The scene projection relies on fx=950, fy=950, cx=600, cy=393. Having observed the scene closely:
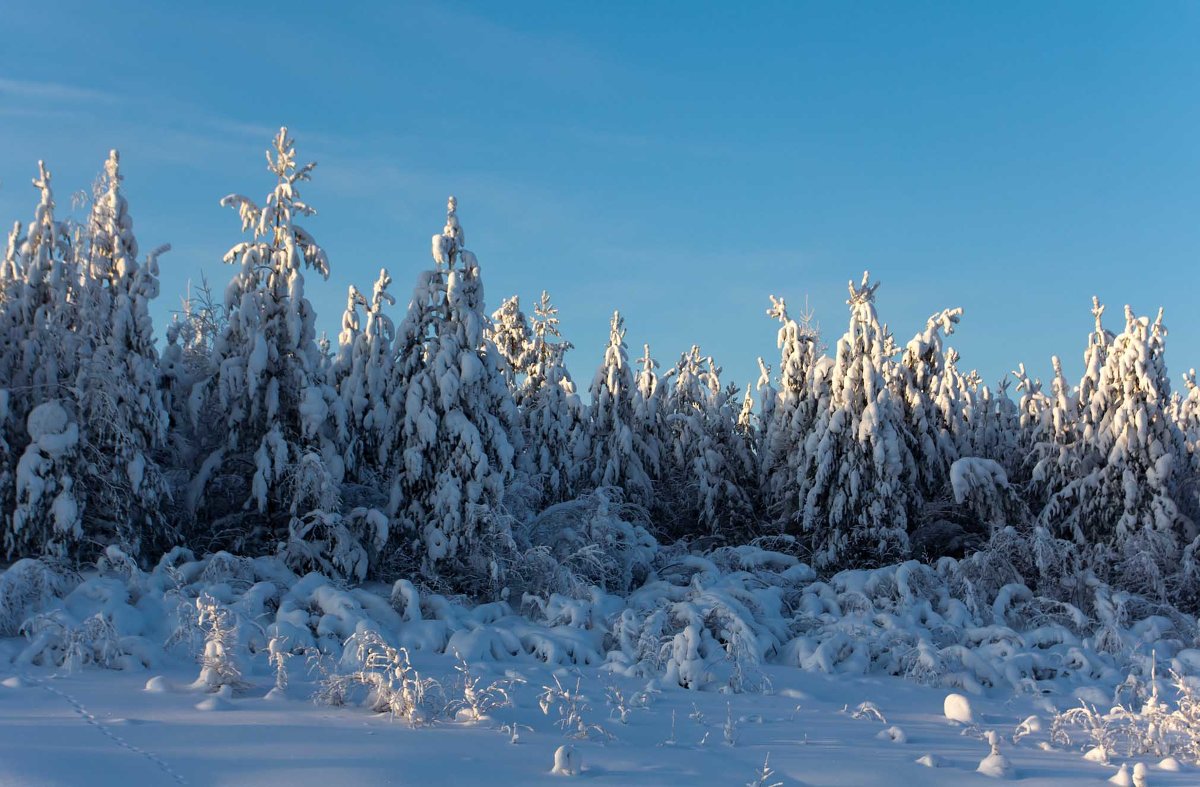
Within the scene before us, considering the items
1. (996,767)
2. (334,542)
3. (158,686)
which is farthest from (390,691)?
(334,542)

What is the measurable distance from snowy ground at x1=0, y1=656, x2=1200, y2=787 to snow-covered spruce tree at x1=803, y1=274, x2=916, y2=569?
431 inches

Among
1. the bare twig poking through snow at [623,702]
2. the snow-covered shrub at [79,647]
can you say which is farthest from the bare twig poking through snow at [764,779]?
the snow-covered shrub at [79,647]

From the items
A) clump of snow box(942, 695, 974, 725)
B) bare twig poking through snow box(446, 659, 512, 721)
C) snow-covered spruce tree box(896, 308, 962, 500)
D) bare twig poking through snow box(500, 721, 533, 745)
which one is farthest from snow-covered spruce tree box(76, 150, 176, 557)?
snow-covered spruce tree box(896, 308, 962, 500)

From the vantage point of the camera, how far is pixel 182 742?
23.7 ft

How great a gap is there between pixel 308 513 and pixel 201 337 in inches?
469

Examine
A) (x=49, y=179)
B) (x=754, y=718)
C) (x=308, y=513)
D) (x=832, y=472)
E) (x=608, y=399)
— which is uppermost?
(x=49, y=179)

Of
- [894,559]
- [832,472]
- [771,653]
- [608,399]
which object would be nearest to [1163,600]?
[894,559]

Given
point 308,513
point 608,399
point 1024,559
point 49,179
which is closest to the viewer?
point 308,513

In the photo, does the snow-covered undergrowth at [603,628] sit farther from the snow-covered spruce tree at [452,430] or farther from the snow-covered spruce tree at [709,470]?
the snow-covered spruce tree at [709,470]

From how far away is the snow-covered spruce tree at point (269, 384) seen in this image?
651 inches

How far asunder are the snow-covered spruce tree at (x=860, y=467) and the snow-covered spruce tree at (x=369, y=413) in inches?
383

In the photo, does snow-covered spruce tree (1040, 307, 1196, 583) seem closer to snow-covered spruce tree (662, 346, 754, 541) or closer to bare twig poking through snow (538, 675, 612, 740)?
snow-covered spruce tree (662, 346, 754, 541)

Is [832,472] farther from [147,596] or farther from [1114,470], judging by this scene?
[147,596]

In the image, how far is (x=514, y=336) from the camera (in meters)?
32.9
